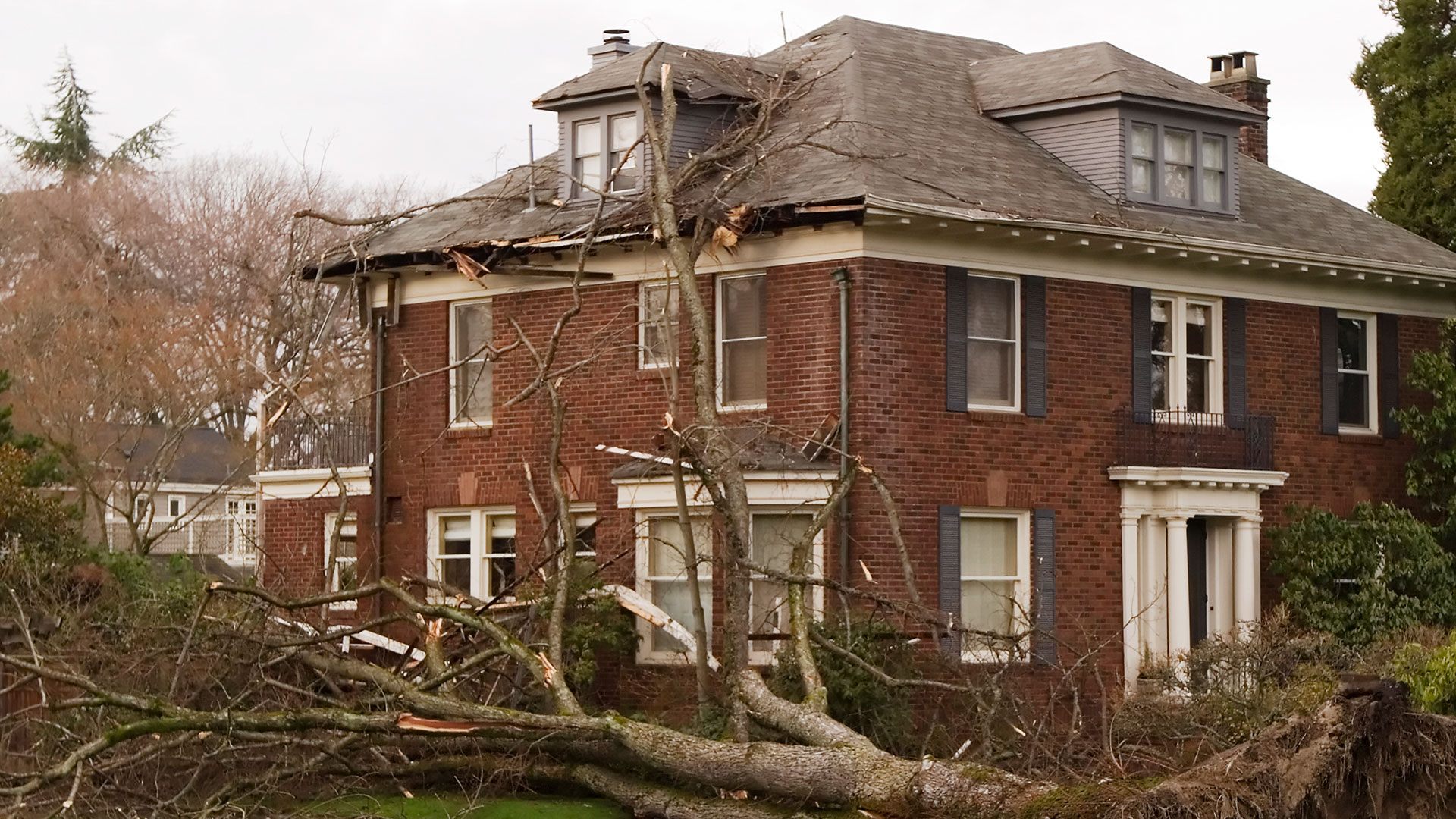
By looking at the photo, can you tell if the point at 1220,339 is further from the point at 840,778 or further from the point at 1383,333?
the point at 840,778

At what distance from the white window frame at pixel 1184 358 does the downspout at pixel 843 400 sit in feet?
13.2

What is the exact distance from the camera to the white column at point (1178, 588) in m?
22.2

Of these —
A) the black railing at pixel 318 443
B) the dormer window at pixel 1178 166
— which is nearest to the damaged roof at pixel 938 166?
the dormer window at pixel 1178 166

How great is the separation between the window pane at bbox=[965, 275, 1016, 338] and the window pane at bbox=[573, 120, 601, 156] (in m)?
4.79

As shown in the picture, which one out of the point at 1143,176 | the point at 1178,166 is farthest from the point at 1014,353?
the point at 1178,166

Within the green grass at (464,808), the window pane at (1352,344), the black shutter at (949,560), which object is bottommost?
the green grass at (464,808)

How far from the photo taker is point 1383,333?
24.7 metres

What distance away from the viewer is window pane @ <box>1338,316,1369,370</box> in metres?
24.6

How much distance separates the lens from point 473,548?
23.9 meters

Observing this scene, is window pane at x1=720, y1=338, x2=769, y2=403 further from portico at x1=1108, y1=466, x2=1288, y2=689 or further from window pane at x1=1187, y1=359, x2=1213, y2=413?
window pane at x1=1187, y1=359, x2=1213, y2=413

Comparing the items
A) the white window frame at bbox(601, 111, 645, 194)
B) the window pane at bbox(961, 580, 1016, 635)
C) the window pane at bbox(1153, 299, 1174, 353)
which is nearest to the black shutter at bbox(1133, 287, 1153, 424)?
the window pane at bbox(1153, 299, 1174, 353)

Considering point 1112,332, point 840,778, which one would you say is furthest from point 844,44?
point 840,778

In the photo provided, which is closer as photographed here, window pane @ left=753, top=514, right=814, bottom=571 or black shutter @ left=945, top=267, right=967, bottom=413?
window pane @ left=753, top=514, right=814, bottom=571

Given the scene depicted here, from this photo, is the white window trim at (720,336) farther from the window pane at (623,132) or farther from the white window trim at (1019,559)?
the white window trim at (1019,559)
